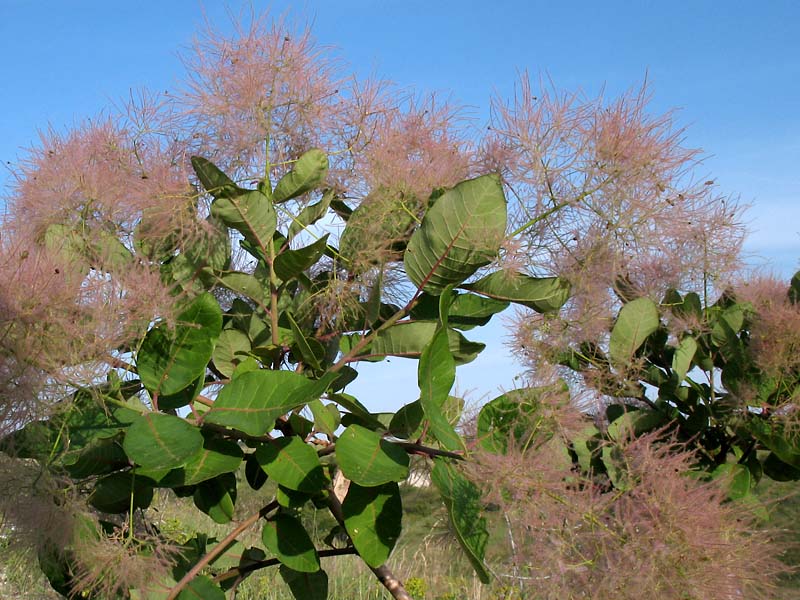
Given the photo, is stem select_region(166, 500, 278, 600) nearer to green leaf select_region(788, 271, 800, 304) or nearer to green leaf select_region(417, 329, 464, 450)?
green leaf select_region(417, 329, 464, 450)

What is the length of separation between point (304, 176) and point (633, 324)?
35.7 inches

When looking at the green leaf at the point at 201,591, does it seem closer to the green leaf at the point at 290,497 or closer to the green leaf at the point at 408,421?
the green leaf at the point at 290,497

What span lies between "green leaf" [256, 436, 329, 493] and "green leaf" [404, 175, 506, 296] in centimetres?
35

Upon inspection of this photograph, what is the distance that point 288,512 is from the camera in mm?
1568

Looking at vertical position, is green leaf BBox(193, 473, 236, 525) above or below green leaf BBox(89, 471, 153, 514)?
below

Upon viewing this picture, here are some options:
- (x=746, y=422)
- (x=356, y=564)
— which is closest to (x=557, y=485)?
(x=746, y=422)

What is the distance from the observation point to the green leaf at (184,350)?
131 centimetres

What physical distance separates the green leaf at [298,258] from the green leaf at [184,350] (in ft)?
0.47

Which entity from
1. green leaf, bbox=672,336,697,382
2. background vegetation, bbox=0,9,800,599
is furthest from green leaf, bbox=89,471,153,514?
green leaf, bbox=672,336,697,382

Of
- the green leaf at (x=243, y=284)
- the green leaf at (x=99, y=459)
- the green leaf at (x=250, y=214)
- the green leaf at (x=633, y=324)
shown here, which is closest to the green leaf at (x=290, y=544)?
the green leaf at (x=99, y=459)

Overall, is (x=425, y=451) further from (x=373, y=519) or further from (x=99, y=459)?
(x=99, y=459)

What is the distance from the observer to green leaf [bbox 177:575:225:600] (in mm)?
1410

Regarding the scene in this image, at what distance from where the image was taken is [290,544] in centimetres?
150

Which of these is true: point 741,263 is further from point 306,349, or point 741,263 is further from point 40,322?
point 40,322
